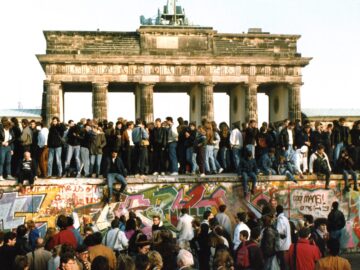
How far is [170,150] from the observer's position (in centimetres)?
1980

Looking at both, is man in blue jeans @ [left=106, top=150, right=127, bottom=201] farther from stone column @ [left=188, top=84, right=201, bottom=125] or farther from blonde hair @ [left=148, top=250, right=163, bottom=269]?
stone column @ [left=188, top=84, right=201, bottom=125]

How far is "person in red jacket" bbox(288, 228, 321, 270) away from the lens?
9.99 metres

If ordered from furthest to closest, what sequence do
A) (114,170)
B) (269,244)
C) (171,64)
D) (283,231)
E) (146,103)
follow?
1. (171,64)
2. (146,103)
3. (114,170)
4. (283,231)
5. (269,244)

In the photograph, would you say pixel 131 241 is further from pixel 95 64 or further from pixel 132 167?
pixel 95 64

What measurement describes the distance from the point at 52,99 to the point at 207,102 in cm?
1137

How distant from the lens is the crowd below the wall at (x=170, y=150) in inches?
731

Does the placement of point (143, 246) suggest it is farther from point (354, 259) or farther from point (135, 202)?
point (354, 259)

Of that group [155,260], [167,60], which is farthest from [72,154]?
[167,60]


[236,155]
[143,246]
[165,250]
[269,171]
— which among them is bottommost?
[165,250]

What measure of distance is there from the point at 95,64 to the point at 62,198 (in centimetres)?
2842

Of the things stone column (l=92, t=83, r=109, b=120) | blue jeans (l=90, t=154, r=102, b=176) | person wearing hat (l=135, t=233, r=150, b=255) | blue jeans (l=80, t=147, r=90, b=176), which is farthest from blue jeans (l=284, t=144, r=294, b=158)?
stone column (l=92, t=83, r=109, b=120)

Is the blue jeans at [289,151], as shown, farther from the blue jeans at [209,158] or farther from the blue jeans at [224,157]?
the blue jeans at [209,158]

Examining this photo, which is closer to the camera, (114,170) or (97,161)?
(114,170)

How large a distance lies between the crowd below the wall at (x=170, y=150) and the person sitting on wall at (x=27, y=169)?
3 centimetres
